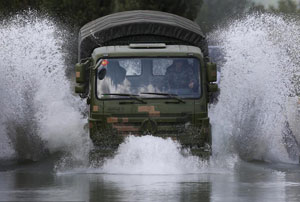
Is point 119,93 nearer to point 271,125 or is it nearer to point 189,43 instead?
point 189,43

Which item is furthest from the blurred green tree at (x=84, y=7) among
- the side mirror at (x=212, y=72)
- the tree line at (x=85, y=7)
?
the side mirror at (x=212, y=72)

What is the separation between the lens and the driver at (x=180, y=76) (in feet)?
59.9

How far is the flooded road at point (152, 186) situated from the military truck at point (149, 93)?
944mm

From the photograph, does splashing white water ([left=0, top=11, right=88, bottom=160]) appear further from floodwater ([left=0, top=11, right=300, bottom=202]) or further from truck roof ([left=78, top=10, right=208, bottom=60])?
truck roof ([left=78, top=10, right=208, bottom=60])

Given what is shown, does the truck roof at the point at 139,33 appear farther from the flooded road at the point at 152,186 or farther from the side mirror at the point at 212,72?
the flooded road at the point at 152,186

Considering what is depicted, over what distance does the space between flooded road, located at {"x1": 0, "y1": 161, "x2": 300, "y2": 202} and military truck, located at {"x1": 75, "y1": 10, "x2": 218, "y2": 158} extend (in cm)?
94

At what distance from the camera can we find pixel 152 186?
1485 cm

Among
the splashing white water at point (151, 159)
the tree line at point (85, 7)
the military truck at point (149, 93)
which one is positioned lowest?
the splashing white water at point (151, 159)

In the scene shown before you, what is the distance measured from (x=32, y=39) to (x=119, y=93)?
24.4 feet

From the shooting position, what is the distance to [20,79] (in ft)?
76.5

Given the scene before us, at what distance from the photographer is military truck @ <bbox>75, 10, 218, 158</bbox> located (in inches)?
706

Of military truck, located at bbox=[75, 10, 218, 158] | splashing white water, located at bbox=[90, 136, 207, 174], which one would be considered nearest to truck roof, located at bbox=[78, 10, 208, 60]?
military truck, located at bbox=[75, 10, 218, 158]

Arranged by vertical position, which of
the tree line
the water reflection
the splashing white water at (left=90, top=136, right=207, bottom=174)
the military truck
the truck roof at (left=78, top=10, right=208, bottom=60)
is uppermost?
the tree line

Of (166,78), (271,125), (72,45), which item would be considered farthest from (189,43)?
(72,45)
